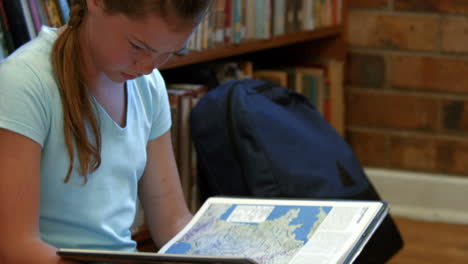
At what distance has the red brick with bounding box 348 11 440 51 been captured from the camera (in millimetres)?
2174

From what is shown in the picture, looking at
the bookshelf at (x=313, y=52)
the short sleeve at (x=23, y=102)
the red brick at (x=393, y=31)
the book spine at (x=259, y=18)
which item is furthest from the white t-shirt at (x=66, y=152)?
the red brick at (x=393, y=31)

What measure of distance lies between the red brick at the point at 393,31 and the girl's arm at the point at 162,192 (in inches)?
52.6

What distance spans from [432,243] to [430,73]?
1.82ft

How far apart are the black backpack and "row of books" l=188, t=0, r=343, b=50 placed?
0.13m

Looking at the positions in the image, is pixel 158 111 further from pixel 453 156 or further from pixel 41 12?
pixel 453 156

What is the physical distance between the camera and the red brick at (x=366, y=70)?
88.5 inches

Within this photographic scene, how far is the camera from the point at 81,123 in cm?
86

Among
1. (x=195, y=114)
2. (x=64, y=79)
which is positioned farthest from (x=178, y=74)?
(x=64, y=79)

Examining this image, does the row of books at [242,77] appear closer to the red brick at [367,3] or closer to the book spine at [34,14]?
the red brick at [367,3]

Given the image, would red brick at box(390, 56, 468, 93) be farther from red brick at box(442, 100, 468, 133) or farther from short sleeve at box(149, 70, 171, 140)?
short sleeve at box(149, 70, 171, 140)

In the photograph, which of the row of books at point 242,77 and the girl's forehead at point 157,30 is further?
the row of books at point 242,77

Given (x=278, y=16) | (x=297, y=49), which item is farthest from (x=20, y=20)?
(x=297, y=49)

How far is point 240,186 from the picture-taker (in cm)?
152

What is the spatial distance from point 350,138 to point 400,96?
9.0 inches
